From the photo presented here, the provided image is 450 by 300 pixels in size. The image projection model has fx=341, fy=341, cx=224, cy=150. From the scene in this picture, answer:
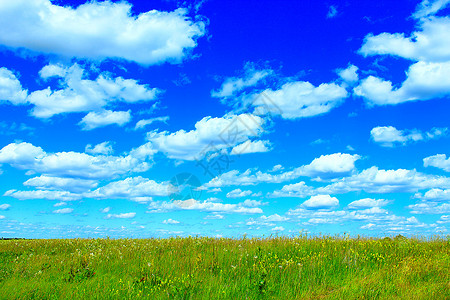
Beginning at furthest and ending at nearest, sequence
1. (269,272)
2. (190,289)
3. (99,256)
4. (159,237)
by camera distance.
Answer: (159,237), (99,256), (269,272), (190,289)

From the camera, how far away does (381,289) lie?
8336mm

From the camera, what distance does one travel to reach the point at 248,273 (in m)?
9.58

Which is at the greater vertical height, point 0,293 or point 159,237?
point 159,237

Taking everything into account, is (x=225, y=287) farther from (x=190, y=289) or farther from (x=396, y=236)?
(x=396, y=236)

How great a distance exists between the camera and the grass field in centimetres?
814

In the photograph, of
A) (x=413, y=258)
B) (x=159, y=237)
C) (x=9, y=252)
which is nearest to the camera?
(x=413, y=258)

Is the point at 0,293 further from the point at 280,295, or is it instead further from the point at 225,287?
the point at 280,295

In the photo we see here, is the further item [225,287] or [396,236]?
[396,236]

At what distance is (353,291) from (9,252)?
16078 mm

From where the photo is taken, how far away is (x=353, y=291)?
8.16m

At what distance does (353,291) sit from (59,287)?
7.42 metres

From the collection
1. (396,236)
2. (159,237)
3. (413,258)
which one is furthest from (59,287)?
(396,236)

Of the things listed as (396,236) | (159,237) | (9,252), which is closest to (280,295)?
(396,236)

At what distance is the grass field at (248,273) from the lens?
8141 mm
